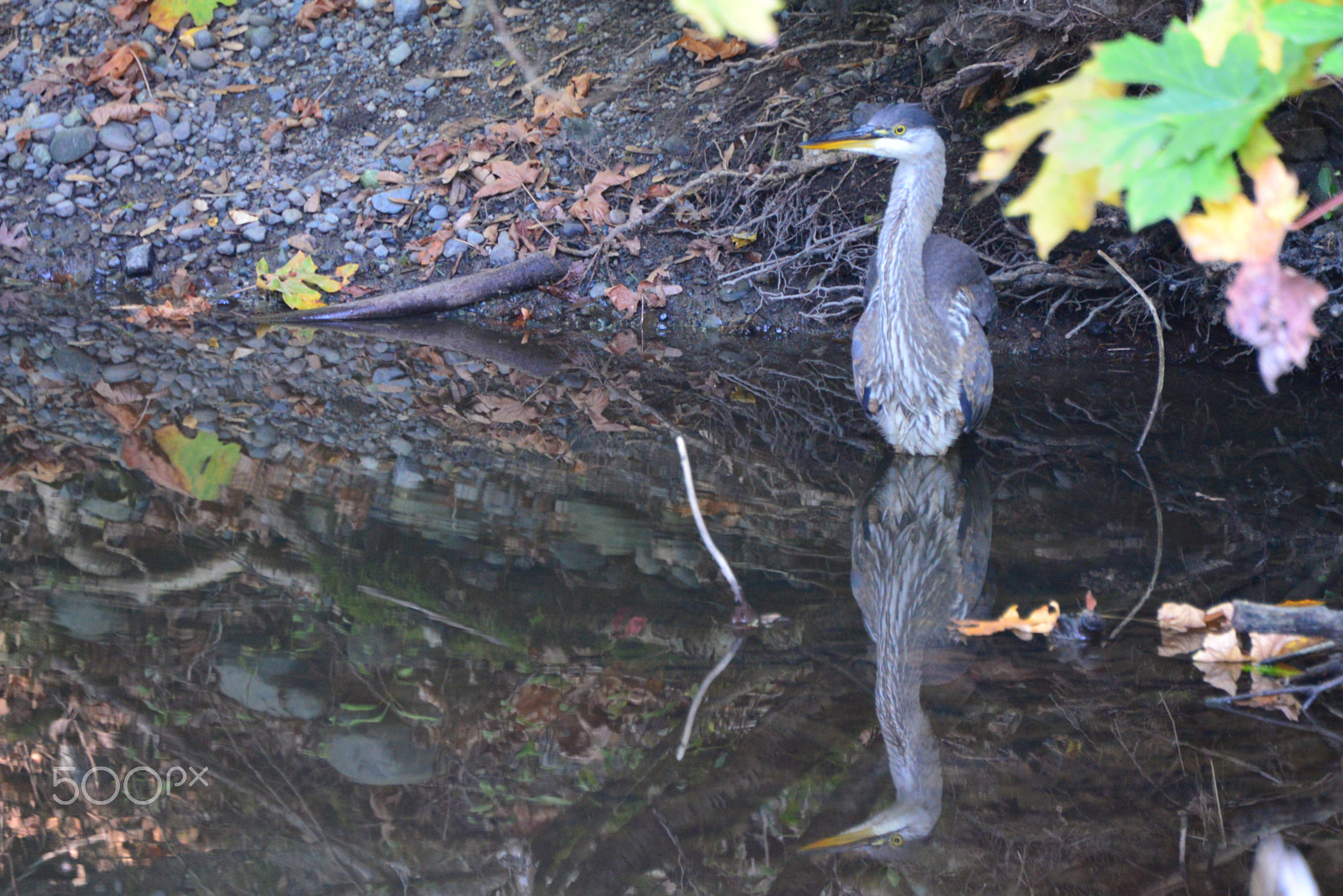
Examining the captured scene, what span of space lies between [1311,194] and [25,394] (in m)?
A: 6.04

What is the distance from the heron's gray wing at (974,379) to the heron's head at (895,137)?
0.83 m

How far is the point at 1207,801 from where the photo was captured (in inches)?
93.8

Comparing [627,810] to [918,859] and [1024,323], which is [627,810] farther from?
[1024,323]

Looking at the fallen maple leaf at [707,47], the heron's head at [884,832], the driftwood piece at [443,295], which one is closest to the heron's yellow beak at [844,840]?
the heron's head at [884,832]

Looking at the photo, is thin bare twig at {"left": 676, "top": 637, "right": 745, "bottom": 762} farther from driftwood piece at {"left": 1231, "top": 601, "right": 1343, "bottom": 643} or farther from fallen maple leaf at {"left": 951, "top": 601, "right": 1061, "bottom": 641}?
driftwood piece at {"left": 1231, "top": 601, "right": 1343, "bottom": 643}

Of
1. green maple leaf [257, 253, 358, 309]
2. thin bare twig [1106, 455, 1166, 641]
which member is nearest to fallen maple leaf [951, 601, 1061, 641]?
thin bare twig [1106, 455, 1166, 641]

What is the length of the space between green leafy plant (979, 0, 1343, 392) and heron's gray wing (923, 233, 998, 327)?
3661 millimetres

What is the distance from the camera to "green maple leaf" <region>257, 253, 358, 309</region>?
6312 millimetres

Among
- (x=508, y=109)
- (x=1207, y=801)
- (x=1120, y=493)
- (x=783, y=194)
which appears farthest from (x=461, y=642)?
(x=508, y=109)

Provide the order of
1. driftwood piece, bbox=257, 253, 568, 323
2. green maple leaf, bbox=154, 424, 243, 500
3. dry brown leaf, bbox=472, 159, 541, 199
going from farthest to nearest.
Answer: dry brown leaf, bbox=472, 159, 541, 199 → driftwood piece, bbox=257, 253, 568, 323 → green maple leaf, bbox=154, 424, 243, 500

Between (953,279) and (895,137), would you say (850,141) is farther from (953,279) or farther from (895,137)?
(953,279)

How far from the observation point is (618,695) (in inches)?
108

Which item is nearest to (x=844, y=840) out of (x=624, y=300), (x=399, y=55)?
(x=624, y=300)

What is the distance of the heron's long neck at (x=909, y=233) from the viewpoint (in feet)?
15.3
